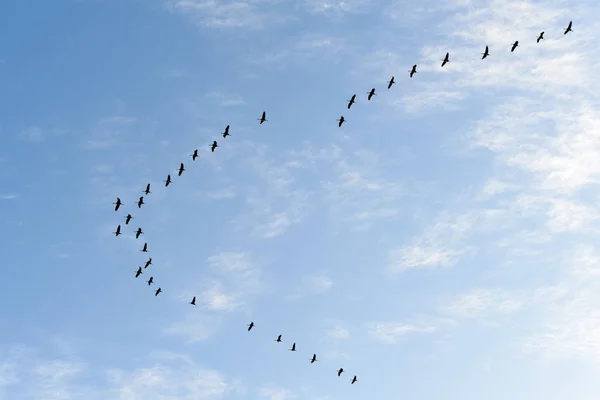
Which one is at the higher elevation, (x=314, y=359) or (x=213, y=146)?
(x=213, y=146)

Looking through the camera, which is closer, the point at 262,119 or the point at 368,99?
the point at 368,99

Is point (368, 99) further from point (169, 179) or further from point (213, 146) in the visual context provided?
point (169, 179)

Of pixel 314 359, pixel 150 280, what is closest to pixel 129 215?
pixel 150 280

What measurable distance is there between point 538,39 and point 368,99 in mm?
26996

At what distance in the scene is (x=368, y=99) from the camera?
422 ft

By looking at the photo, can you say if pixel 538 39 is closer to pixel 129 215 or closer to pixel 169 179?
pixel 169 179

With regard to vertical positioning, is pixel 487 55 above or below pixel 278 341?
above

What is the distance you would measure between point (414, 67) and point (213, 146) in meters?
35.0

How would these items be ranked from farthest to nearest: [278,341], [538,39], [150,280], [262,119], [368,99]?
[278,341], [150,280], [262,119], [368,99], [538,39]

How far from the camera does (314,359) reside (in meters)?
162

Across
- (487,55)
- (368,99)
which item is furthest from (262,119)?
(487,55)

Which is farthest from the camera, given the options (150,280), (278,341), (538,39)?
(278,341)

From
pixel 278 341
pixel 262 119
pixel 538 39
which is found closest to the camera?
pixel 538 39

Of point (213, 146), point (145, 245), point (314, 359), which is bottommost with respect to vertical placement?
point (314, 359)
